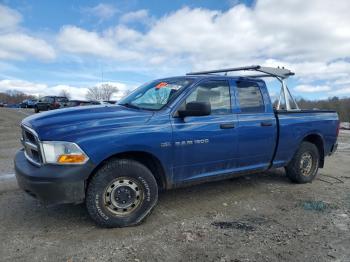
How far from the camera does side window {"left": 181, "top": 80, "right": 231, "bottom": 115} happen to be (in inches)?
186

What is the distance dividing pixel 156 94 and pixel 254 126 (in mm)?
1558

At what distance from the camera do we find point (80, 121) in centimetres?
381

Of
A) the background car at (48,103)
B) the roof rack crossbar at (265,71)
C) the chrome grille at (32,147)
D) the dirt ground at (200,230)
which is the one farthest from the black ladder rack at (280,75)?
the background car at (48,103)

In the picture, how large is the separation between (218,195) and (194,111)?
1.76 m

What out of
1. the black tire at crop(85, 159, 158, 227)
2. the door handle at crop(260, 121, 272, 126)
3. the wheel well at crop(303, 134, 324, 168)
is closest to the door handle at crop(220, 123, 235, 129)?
the door handle at crop(260, 121, 272, 126)

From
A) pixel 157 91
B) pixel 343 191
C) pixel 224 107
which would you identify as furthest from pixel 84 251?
pixel 343 191

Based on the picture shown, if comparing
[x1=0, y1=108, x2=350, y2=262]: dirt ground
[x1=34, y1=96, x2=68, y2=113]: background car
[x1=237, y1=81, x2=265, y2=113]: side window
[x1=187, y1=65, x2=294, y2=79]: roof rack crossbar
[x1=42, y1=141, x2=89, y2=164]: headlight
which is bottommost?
[x1=0, y1=108, x2=350, y2=262]: dirt ground

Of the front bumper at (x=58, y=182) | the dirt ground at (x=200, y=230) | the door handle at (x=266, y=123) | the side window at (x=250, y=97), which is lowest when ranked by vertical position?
the dirt ground at (x=200, y=230)

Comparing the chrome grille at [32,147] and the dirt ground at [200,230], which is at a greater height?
the chrome grille at [32,147]

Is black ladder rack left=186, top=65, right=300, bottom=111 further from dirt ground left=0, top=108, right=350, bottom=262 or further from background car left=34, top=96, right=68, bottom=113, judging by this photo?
background car left=34, top=96, right=68, bottom=113

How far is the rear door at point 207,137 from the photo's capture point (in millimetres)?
4363

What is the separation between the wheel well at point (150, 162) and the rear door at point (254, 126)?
1.33 meters

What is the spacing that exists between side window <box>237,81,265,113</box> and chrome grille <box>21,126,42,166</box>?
9.51ft

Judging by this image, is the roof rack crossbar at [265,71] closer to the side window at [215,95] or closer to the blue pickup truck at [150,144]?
the blue pickup truck at [150,144]
